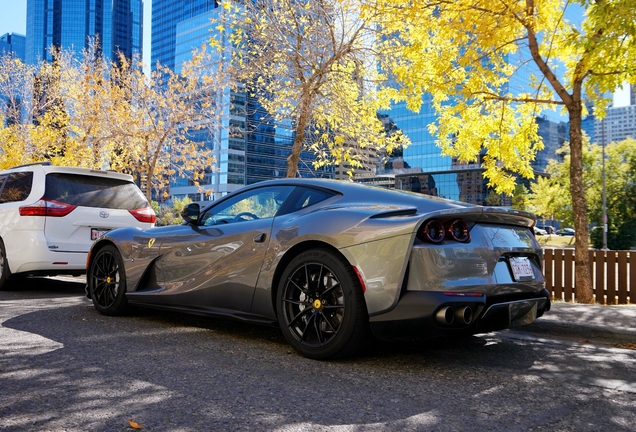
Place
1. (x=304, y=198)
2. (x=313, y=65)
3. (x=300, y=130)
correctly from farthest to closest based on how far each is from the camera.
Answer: (x=300, y=130)
(x=313, y=65)
(x=304, y=198)

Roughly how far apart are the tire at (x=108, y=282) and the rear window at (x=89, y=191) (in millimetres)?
2056

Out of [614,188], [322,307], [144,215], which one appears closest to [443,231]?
[322,307]

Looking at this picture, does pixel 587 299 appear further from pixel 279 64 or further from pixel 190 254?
pixel 279 64

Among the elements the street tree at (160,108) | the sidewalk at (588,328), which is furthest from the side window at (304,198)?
the street tree at (160,108)

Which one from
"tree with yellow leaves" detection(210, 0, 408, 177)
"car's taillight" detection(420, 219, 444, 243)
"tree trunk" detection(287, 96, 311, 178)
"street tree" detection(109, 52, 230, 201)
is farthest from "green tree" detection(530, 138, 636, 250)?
"car's taillight" detection(420, 219, 444, 243)

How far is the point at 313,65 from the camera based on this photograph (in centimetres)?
1279

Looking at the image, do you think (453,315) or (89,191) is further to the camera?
(89,191)

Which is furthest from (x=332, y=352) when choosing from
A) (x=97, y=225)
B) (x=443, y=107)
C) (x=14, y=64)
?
(x=14, y=64)

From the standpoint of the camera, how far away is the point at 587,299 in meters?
9.45

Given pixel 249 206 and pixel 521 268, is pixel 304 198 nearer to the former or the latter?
pixel 249 206

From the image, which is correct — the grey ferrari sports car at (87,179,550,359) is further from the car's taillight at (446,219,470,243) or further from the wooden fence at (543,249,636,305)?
the wooden fence at (543,249,636,305)

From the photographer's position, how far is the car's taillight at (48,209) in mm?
7691

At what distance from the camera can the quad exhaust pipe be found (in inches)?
137

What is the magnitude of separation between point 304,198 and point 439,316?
5.09ft
